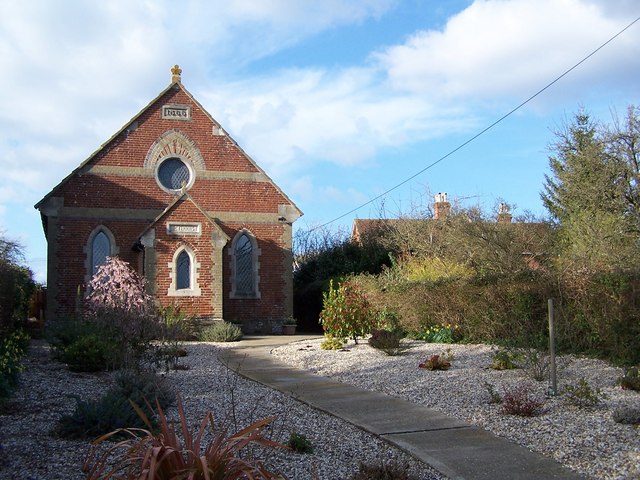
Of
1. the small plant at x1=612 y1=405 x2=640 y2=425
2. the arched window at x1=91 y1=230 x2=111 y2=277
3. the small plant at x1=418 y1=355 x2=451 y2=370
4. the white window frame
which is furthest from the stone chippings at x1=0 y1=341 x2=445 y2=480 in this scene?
the arched window at x1=91 y1=230 x2=111 y2=277

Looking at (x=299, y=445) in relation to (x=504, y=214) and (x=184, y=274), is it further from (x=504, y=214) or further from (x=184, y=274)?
(x=504, y=214)

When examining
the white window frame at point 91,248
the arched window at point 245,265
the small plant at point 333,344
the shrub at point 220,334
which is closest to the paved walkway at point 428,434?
the small plant at point 333,344

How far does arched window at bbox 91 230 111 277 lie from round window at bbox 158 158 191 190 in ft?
9.94

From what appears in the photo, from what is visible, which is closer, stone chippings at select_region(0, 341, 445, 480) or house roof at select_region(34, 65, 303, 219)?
stone chippings at select_region(0, 341, 445, 480)

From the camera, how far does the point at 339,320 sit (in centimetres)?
1672

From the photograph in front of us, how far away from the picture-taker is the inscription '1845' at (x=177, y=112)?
2570 centimetres

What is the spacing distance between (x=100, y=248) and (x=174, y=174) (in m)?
3.99

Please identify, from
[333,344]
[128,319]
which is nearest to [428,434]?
[128,319]

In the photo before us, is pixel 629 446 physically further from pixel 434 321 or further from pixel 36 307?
pixel 36 307

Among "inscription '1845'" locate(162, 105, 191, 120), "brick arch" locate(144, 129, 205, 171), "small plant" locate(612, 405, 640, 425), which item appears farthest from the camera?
"inscription '1845'" locate(162, 105, 191, 120)

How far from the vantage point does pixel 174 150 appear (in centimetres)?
2556

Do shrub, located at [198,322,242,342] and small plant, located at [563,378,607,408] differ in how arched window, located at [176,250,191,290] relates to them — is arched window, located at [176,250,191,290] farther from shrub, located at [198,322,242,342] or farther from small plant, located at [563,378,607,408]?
small plant, located at [563,378,607,408]

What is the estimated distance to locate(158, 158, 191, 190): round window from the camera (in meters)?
25.5

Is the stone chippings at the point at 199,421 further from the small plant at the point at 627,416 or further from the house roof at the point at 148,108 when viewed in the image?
the house roof at the point at 148,108
